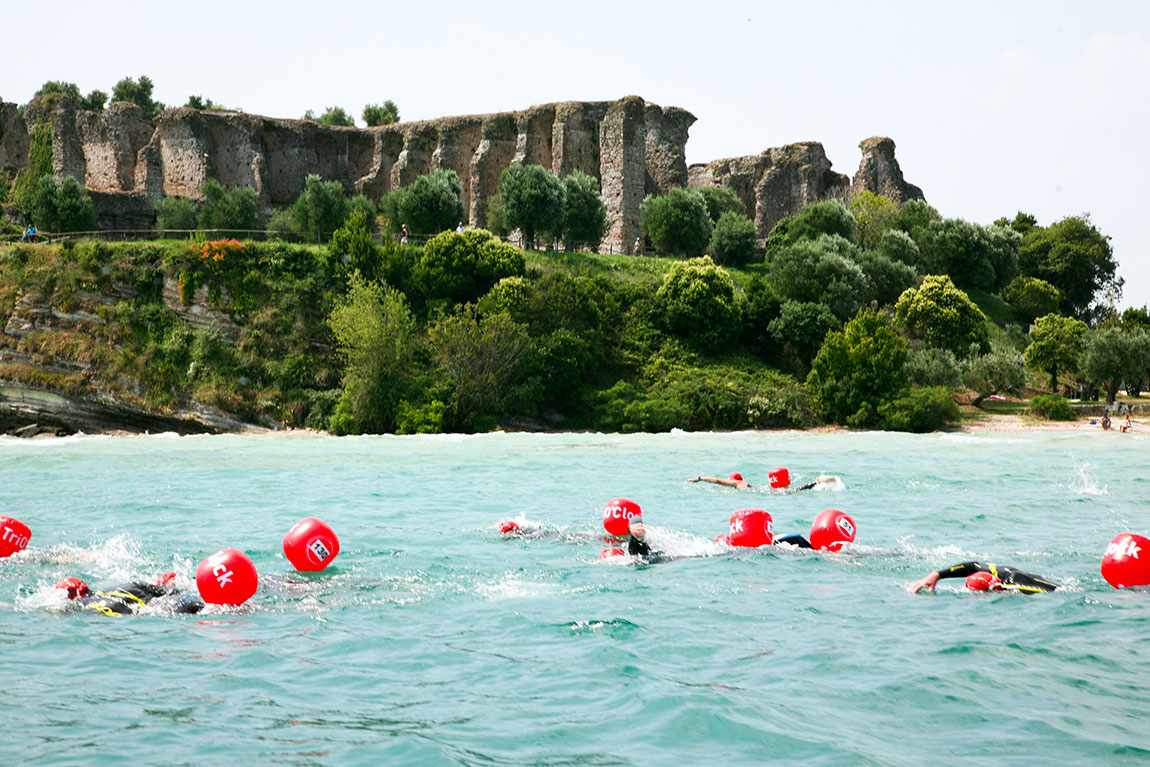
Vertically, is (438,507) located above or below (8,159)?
below

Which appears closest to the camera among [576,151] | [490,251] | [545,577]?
[545,577]

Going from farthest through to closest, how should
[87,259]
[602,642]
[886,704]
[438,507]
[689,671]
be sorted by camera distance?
[87,259] < [438,507] < [602,642] < [689,671] < [886,704]

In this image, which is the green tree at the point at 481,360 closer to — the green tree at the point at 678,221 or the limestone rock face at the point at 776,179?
the green tree at the point at 678,221

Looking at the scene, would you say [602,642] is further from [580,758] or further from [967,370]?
[967,370]

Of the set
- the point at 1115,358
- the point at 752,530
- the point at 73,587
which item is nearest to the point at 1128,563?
the point at 752,530

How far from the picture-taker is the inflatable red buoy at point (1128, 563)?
40.1ft

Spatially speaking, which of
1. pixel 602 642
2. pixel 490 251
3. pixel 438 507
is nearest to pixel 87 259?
pixel 490 251

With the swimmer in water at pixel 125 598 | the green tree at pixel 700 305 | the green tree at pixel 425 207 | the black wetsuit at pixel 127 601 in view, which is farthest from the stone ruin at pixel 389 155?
the black wetsuit at pixel 127 601

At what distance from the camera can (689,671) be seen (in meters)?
9.62

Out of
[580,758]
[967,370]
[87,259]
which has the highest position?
[87,259]

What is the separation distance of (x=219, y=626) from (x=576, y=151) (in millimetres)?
55552

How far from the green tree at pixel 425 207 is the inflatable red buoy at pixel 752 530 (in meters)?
42.9

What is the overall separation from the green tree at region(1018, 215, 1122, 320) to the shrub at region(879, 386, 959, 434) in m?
34.7

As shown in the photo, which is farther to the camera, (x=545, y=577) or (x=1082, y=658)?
(x=545, y=577)
